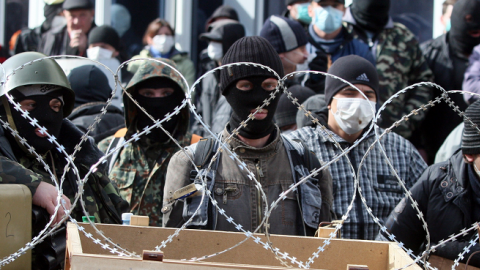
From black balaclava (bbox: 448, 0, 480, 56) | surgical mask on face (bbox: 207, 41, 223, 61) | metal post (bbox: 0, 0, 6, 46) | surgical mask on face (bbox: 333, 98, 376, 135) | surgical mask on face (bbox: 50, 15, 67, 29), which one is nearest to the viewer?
surgical mask on face (bbox: 333, 98, 376, 135)

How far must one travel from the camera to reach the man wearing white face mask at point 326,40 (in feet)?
A: 19.9

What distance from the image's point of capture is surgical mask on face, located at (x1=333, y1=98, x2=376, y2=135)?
4.16 metres

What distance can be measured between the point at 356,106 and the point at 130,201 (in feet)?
5.76

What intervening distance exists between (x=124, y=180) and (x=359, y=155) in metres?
1.71

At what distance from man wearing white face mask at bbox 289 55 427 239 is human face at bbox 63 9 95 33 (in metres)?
4.77

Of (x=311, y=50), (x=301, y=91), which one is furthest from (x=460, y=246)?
(x=311, y=50)

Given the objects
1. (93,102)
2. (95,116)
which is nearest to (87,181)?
(95,116)

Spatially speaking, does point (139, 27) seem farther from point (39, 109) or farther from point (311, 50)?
point (39, 109)

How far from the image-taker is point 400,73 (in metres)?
6.02

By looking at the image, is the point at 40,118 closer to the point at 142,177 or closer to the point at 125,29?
the point at 142,177

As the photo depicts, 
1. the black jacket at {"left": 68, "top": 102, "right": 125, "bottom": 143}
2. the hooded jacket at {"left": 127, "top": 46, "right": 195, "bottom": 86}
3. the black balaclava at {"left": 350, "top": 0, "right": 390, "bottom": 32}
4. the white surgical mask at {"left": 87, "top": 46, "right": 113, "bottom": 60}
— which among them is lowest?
the black jacket at {"left": 68, "top": 102, "right": 125, "bottom": 143}

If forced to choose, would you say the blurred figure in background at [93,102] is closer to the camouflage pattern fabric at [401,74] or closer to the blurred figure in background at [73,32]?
the blurred figure in background at [73,32]

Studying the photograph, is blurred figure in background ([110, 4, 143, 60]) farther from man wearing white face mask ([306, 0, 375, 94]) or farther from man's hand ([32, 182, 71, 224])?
man's hand ([32, 182, 71, 224])

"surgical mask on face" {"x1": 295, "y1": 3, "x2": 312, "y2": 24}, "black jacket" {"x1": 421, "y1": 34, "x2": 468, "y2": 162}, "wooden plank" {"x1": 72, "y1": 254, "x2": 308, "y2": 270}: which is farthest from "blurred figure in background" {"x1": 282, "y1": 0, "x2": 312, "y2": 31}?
"wooden plank" {"x1": 72, "y1": 254, "x2": 308, "y2": 270}
